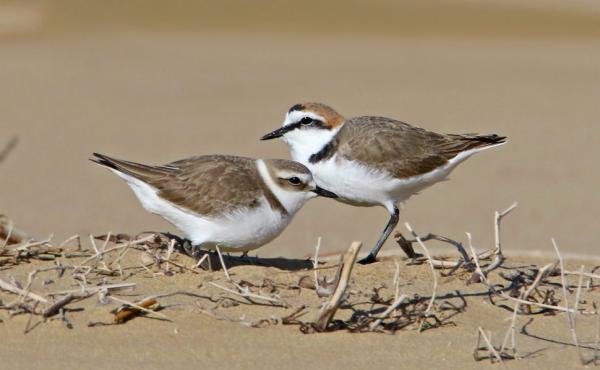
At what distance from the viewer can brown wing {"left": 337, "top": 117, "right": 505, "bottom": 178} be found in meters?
7.55

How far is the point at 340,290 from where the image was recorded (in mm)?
4594

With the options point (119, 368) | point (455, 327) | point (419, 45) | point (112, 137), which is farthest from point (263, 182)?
point (419, 45)

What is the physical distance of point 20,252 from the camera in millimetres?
5777

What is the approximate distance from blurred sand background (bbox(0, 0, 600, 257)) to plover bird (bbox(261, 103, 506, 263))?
1.36 meters

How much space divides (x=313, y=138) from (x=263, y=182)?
1.10 metres

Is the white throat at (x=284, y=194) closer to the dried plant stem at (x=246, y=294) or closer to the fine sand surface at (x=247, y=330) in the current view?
the fine sand surface at (x=247, y=330)

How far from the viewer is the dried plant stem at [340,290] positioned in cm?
459

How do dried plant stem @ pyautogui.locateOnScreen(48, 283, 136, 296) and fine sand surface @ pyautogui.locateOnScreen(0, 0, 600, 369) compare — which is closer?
fine sand surface @ pyautogui.locateOnScreen(0, 0, 600, 369)

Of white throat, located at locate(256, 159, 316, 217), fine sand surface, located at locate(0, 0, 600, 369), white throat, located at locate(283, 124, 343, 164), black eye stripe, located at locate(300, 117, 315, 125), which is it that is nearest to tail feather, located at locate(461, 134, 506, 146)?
fine sand surface, located at locate(0, 0, 600, 369)

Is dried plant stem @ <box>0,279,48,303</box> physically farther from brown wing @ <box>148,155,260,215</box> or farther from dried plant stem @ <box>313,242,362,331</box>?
brown wing @ <box>148,155,260,215</box>

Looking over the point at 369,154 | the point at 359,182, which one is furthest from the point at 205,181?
the point at 369,154

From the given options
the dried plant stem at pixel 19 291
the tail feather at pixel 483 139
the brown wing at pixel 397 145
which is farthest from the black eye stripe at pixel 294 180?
the dried plant stem at pixel 19 291

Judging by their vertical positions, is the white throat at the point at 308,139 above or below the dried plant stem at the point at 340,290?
above

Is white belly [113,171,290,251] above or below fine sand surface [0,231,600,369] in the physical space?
above
